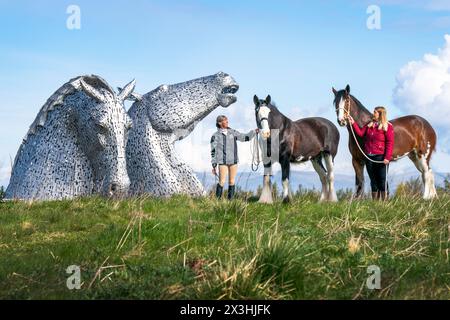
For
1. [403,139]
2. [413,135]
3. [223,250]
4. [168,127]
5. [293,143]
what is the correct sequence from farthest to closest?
[413,135]
[403,139]
[168,127]
[293,143]
[223,250]

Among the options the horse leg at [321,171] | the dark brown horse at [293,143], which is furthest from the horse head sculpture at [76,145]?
the horse leg at [321,171]

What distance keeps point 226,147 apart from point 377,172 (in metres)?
3.04

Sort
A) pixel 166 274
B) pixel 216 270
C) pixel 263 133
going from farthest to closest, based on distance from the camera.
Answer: pixel 263 133
pixel 166 274
pixel 216 270

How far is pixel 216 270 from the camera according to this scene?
647cm

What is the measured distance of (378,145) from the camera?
42.1 ft

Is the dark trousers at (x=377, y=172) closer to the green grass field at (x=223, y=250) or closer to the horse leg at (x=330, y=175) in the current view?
the horse leg at (x=330, y=175)

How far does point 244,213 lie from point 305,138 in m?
3.78

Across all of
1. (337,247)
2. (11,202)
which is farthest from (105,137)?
(337,247)

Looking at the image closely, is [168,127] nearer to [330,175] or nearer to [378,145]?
[330,175]

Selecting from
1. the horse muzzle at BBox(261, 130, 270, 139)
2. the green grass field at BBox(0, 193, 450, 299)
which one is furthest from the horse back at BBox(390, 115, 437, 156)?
the horse muzzle at BBox(261, 130, 270, 139)

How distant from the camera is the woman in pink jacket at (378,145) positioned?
42.0ft

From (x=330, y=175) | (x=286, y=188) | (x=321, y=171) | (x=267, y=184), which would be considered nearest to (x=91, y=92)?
(x=267, y=184)
